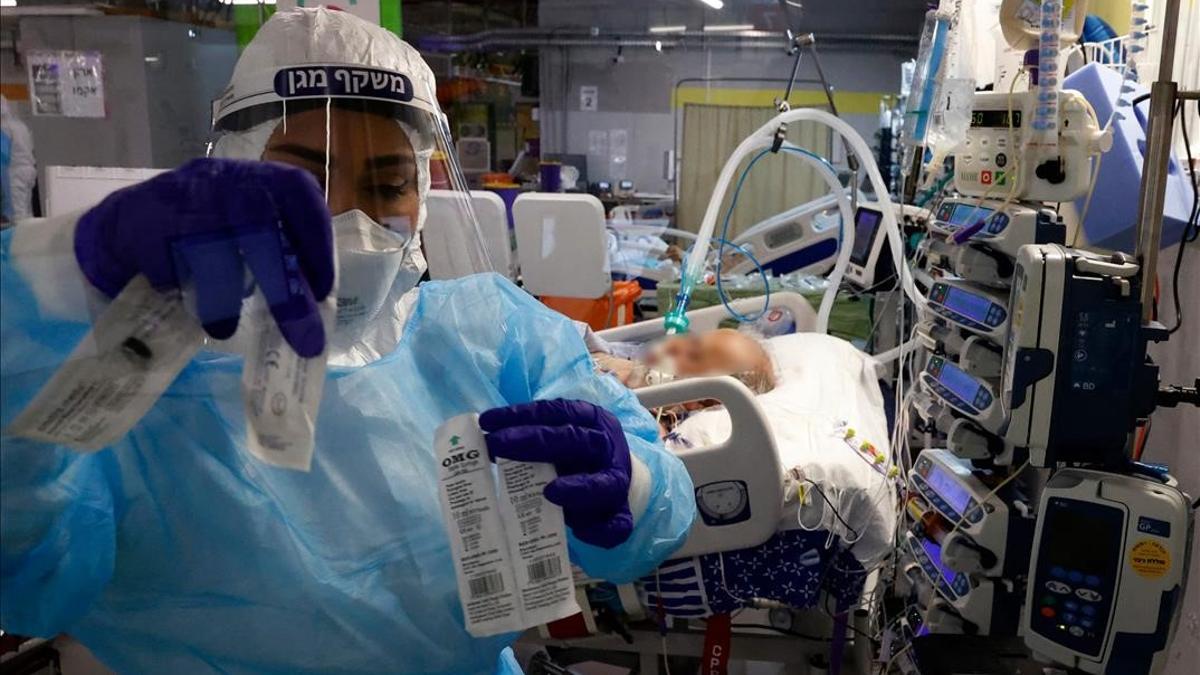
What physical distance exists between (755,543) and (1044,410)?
2.23ft

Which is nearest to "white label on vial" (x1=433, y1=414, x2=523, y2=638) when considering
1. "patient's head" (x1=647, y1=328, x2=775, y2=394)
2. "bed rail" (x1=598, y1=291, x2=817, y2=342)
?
"patient's head" (x1=647, y1=328, x2=775, y2=394)

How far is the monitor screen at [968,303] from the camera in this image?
1965mm

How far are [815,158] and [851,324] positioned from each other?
883mm

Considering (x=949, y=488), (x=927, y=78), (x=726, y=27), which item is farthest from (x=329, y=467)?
(x=726, y=27)

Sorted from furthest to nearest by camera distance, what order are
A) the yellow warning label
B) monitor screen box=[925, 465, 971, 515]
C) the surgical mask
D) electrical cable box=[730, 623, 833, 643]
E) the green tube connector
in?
the green tube connector < electrical cable box=[730, 623, 833, 643] < monitor screen box=[925, 465, 971, 515] < the yellow warning label < the surgical mask

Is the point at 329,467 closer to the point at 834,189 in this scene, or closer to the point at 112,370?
the point at 112,370

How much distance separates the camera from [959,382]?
6.84 feet

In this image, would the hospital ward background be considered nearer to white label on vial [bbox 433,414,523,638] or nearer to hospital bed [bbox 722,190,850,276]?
white label on vial [bbox 433,414,523,638]

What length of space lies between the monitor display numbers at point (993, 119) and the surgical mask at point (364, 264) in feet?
4.94

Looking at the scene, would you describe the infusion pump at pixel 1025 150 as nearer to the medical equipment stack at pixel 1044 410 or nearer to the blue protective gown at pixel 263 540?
the medical equipment stack at pixel 1044 410

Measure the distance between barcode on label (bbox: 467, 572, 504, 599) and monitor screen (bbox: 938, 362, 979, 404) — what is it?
145cm

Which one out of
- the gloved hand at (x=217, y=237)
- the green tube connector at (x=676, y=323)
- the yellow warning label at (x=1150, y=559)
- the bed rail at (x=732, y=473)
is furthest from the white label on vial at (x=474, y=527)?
the green tube connector at (x=676, y=323)

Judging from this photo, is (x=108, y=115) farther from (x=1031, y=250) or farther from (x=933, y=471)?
(x=933, y=471)

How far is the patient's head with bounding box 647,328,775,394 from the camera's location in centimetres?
259
